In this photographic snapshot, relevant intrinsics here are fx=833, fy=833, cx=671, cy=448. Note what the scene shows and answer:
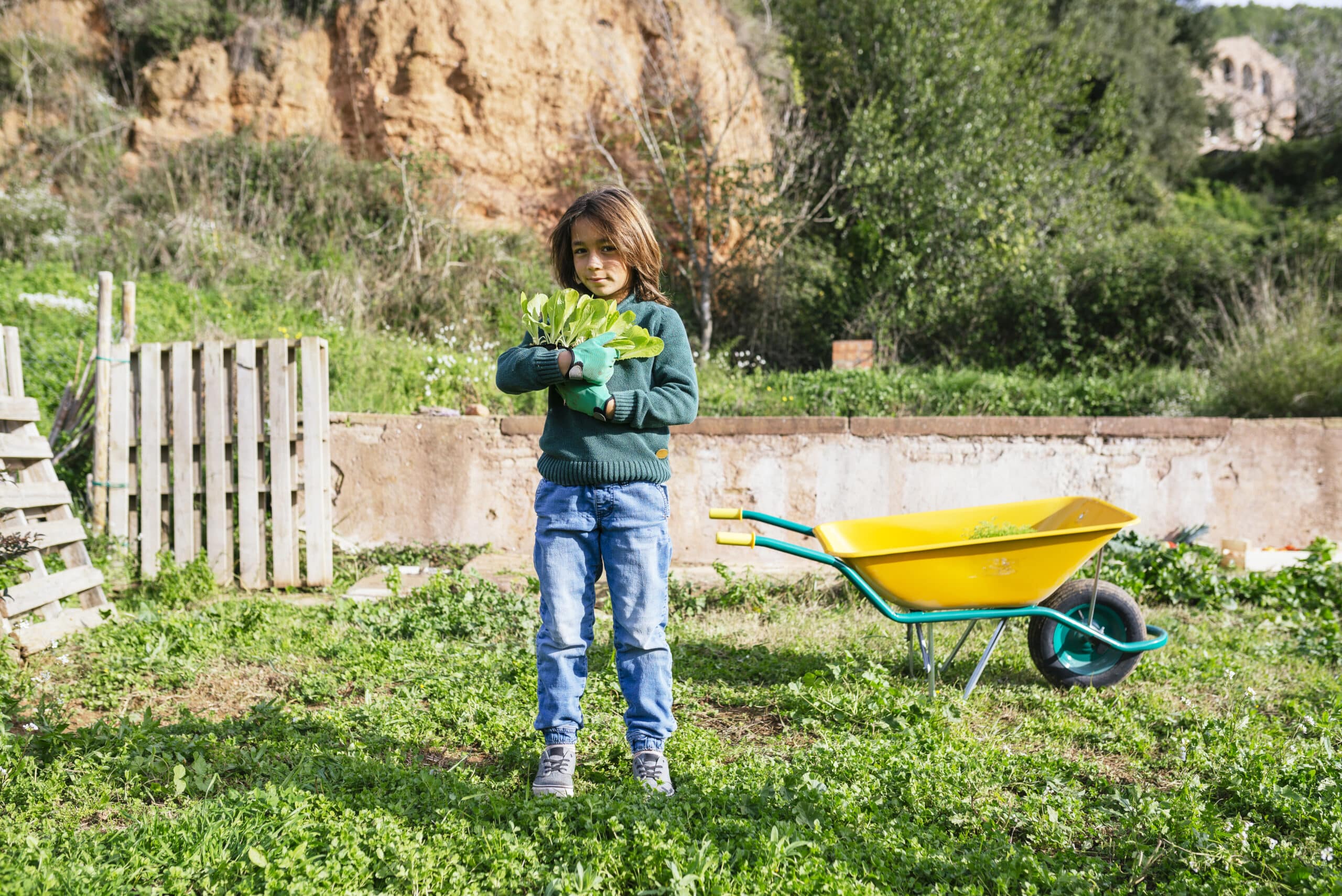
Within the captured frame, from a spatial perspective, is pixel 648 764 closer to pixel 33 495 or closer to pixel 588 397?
pixel 588 397

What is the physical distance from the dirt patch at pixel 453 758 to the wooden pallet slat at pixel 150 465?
3243mm

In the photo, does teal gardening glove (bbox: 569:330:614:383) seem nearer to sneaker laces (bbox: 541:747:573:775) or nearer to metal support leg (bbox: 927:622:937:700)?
sneaker laces (bbox: 541:747:573:775)

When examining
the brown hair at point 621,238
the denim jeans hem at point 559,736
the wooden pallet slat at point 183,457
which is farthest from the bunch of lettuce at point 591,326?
the wooden pallet slat at point 183,457

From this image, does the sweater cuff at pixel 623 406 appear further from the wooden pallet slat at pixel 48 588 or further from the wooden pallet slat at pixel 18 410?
the wooden pallet slat at pixel 18 410

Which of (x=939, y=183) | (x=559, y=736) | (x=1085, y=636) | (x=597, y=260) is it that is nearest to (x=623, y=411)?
(x=597, y=260)

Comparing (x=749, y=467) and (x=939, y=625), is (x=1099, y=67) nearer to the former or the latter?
(x=749, y=467)

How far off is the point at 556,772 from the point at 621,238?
1.54 metres

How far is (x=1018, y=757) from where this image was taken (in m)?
2.64

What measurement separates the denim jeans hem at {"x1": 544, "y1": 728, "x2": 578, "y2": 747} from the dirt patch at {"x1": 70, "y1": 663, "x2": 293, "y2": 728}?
1.28 meters

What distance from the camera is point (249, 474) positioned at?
196 inches

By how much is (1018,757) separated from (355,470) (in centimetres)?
456

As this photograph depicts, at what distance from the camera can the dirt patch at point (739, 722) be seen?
2.91 metres

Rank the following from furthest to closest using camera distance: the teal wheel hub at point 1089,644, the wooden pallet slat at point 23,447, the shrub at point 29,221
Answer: the shrub at point 29,221
the wooden pallet slat at point 23,447
the teal wheel hub at point 1089,644

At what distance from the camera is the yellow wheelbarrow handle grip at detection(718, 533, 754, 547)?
2.83 meters
